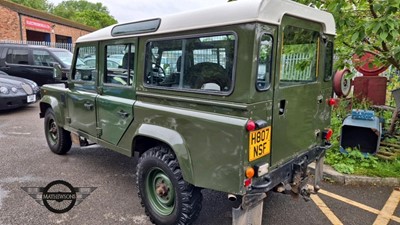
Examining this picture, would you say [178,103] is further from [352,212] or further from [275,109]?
[352,212]

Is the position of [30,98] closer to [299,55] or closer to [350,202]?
[299,55]

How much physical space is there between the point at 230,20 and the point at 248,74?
0.43 m

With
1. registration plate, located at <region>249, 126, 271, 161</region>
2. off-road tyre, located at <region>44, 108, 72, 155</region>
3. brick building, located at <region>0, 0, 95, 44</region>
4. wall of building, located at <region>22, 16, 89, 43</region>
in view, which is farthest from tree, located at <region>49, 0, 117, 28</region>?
registration plate, located at <region>249, 126, 271, 161</region>

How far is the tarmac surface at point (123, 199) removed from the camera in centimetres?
316

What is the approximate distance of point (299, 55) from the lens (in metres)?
3.01

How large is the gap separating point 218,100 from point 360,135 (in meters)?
3.21

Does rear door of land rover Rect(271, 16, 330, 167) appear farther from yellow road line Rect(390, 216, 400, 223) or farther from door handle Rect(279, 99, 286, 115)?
yellow road line Rect(390, 216, 400, 223)

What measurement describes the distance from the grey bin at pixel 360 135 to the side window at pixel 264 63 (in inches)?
106

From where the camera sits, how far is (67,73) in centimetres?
454

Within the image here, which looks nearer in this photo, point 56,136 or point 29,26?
point 56,136

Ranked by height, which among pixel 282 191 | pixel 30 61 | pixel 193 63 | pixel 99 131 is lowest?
pixel 282 191

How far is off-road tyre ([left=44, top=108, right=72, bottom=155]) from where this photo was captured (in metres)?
4.88

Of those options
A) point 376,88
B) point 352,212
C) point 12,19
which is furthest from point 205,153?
point 12,19

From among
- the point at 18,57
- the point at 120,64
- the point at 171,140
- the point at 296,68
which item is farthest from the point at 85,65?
the point at 18,57
